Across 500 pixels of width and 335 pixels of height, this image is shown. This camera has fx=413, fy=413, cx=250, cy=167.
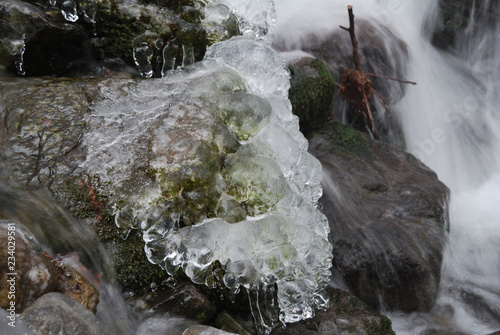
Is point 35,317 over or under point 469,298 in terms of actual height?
over

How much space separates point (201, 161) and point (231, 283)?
834 millimetres

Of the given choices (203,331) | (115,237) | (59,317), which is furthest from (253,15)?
(59,317)

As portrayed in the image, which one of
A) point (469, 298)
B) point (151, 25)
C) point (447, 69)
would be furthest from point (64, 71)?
point (447, 69)

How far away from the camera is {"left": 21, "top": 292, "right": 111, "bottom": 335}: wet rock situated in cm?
176

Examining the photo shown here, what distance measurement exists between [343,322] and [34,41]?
3366 millimetres

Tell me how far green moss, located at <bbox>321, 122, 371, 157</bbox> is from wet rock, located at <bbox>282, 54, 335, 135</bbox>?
22cm

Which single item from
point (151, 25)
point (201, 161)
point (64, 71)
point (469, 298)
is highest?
point (151, 25)

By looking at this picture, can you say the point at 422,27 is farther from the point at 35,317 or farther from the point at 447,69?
the point at 35,317

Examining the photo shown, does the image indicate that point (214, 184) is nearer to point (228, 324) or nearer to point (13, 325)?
point (228, 324)

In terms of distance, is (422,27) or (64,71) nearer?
(64,71)

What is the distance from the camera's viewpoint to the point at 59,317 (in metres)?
1.82

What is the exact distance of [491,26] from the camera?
23.7 ft

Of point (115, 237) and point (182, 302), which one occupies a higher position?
point (115, 237)

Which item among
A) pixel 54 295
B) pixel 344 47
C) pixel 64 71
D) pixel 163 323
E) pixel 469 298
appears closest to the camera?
pixel 54 295
